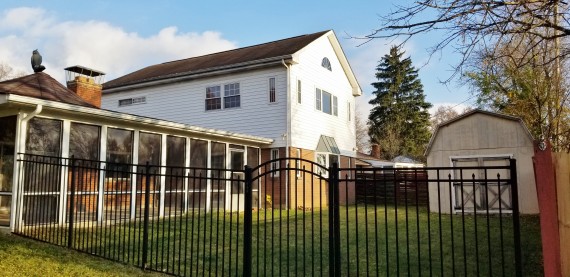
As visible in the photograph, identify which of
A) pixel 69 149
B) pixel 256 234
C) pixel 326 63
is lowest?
pixel 256 234

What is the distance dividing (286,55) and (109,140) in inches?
301

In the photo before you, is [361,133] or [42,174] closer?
[42,174]

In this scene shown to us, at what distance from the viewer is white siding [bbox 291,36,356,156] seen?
16.5 meters

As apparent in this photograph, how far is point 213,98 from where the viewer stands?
17625mm

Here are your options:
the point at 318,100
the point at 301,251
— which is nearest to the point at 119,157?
the point at 301,251

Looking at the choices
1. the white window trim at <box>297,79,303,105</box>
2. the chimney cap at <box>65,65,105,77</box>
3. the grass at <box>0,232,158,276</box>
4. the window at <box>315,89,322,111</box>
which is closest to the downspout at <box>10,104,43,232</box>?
the grass at <box>0,232,158,276</box>

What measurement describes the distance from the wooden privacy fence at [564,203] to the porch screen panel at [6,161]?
32.4ft

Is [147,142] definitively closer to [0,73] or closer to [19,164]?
[19,164]

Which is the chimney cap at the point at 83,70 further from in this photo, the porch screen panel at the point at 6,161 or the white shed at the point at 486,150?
the white shed at the point at 486,150

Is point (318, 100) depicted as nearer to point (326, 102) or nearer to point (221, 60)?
point (326, 102)

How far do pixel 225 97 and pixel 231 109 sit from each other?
0.59 m

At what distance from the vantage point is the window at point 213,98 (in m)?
17.6

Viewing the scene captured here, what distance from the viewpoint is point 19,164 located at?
8484 millimetres

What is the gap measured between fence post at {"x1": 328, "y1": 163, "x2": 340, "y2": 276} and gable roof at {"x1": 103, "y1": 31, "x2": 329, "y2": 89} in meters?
11.6
